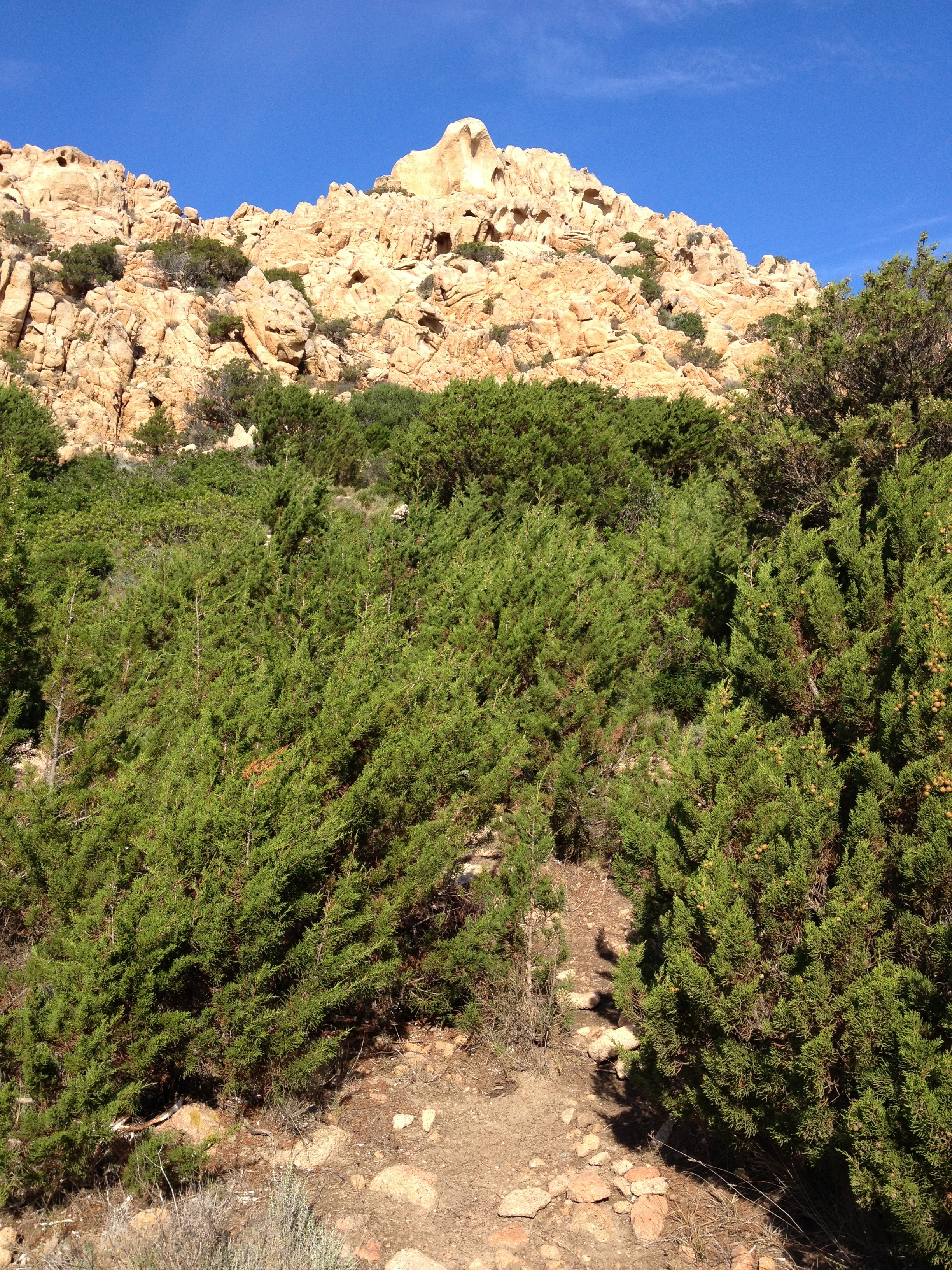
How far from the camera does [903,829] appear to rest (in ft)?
8.79

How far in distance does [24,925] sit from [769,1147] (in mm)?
2967

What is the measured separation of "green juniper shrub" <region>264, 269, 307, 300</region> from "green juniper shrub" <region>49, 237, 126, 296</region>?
288 inches

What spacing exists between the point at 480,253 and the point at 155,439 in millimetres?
24755

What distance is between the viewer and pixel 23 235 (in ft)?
97.6

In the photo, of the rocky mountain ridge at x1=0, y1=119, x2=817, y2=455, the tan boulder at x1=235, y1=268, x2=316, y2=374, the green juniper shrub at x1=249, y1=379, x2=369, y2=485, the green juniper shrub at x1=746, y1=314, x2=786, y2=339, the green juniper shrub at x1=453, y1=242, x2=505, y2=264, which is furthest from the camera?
the green juniper shrub at x1=453, y1=242, x2=505, y2=264

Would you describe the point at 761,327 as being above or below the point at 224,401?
above

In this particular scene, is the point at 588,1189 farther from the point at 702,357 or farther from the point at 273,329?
the point at 702,357

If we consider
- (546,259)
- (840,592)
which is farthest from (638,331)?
(840,592)

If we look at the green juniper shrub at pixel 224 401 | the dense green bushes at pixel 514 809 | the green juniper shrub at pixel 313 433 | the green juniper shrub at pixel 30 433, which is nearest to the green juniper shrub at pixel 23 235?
the green juniper shrub at pixel 224 401

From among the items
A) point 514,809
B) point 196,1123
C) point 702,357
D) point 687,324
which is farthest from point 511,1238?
point 687,324

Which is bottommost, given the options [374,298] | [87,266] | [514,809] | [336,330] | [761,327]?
[514,809]

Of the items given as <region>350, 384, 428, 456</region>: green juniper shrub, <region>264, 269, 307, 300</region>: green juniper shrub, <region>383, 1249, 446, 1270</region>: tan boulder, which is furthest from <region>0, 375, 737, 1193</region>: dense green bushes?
<region>264, 269, 307, 300</region>: green juniper shrub

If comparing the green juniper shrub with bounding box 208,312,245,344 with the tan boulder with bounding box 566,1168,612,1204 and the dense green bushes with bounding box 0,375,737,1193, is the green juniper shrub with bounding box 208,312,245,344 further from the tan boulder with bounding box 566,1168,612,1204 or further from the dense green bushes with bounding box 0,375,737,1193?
the tan boulder with bounding box 566,1168,612,1204

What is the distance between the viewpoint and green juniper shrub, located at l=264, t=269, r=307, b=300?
35656mm
